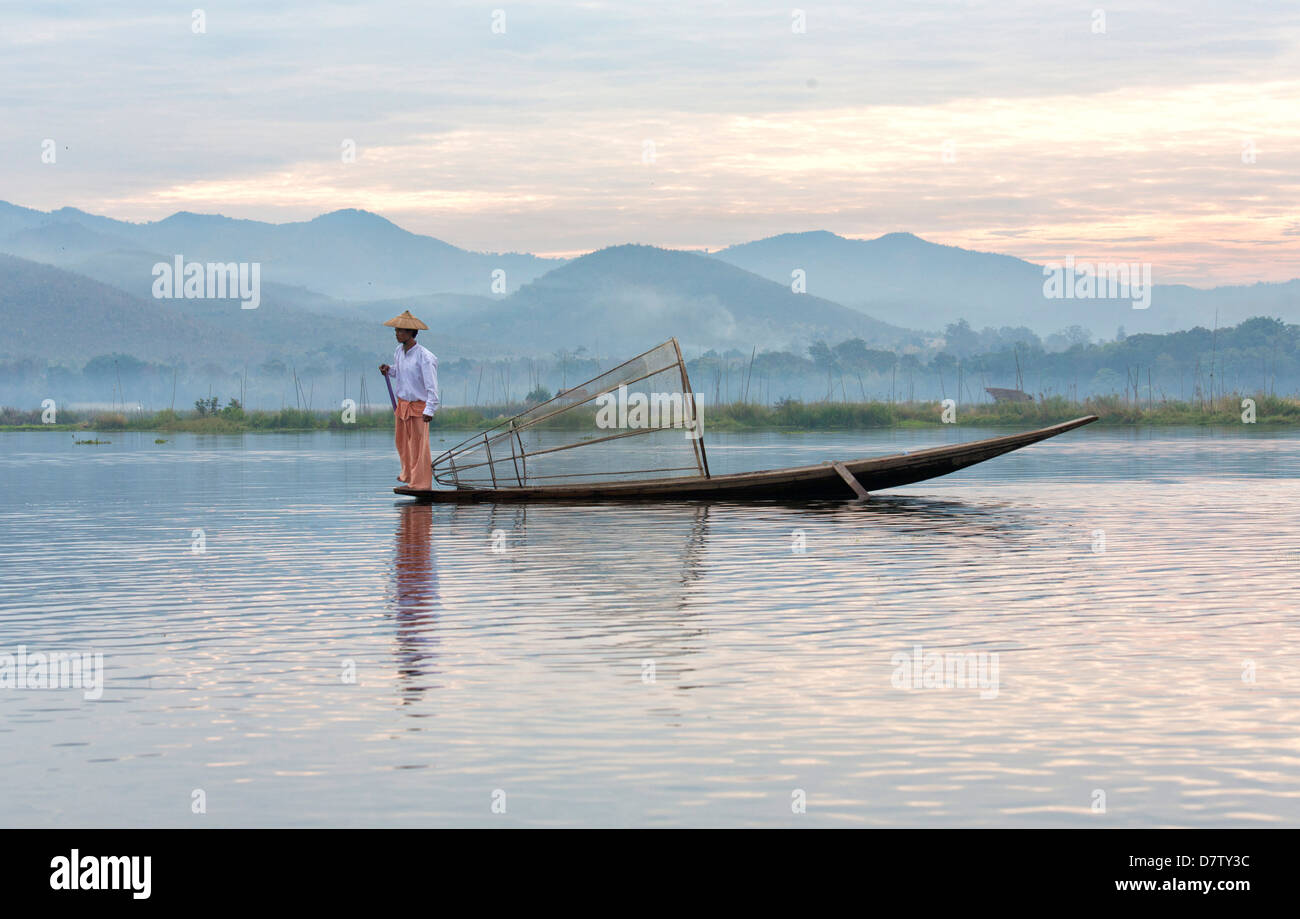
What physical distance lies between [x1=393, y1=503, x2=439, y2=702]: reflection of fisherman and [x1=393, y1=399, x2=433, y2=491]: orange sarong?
1593 mm

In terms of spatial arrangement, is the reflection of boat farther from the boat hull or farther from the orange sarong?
the orange sarong

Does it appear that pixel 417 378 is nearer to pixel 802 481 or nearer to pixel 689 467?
pixel 689 467

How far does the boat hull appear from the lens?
17344 millimetres

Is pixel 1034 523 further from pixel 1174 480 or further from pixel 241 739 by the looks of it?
pixel 241 739

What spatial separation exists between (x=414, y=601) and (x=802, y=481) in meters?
8.06

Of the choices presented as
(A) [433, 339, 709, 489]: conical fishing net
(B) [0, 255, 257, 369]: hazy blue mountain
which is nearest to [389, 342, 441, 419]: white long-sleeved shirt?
(A) [433, 339, 709, 489]: conical fishing net

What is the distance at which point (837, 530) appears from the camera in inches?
577

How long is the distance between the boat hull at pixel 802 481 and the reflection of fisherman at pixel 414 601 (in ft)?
8.24

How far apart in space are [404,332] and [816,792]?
40.3 ft

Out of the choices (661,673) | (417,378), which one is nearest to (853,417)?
(417,378)

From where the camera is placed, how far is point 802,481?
17.3m

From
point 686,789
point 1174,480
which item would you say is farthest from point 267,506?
point 686,789

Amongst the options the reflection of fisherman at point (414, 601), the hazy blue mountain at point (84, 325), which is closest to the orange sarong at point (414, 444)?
the reflection of fisherman at point (414, 601)

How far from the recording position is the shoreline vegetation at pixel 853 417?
51969 millimetres
